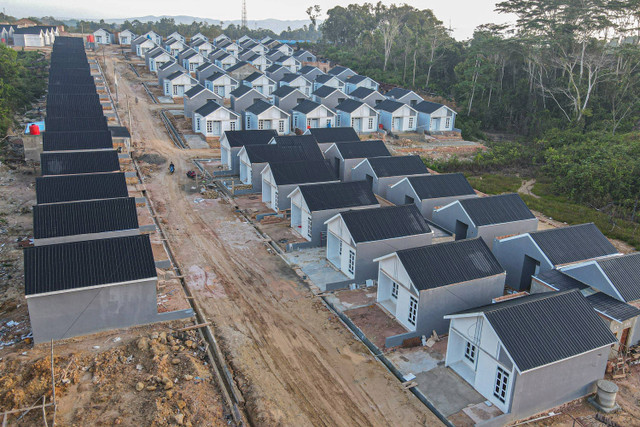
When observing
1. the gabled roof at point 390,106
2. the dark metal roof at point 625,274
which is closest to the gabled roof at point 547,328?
the dark metal roof at point 625,274

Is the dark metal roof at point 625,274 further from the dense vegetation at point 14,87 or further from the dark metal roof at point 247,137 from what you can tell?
the dense vegetation at point 14,87

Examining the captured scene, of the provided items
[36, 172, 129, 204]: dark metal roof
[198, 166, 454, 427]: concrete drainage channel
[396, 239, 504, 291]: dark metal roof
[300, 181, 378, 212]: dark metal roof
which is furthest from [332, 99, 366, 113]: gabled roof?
[396, 239, 504, 291]: dark metal roof

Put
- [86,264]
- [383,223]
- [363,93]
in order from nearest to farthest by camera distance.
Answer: [86,264], [383,223], [363,93]

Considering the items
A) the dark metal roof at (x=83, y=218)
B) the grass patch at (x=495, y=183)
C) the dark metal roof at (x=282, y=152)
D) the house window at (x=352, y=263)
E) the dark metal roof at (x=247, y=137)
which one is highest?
the dark metal roof at (x=247, y=137)

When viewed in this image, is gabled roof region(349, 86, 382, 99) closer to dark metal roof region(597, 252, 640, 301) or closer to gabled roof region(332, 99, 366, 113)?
gabled roof region(332, 99, 366, 113)

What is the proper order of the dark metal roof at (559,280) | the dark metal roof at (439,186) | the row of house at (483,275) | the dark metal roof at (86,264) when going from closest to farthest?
the row of house at (483,275), the dark metal roof at (86,264), the dark metal roof at (559,280), the dark metal roof at (439,186)

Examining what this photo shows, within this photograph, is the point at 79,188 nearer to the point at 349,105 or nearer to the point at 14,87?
the point at 349,105

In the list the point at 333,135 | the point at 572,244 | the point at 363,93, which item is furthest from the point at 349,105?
the point at 572,244
